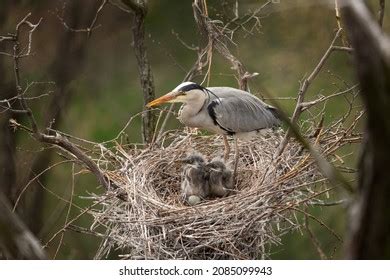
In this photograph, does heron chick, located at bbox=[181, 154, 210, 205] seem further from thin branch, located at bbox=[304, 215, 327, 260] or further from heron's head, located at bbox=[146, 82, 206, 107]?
thin branch, located at bbox=[304, 215, 327, 260]

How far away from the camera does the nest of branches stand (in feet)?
8.23

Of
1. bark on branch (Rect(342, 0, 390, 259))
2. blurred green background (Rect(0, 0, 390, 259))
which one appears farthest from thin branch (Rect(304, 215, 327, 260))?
bark on branch (Rect(342, 0, 390, 259))

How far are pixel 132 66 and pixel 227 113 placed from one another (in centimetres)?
185

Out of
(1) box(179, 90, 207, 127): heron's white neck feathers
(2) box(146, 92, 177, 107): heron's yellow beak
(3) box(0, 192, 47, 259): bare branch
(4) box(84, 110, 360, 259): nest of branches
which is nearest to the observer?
(3) box(0, 192, 47, 259): bare branch

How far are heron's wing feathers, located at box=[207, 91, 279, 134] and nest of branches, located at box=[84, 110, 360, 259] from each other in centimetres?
13

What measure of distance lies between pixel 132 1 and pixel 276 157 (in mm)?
861

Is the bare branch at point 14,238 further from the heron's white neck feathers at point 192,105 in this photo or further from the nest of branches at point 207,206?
the heron's white neck feathers at point 192,105

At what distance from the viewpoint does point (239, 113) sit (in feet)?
9.46

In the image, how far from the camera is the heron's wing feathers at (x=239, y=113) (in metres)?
2.87

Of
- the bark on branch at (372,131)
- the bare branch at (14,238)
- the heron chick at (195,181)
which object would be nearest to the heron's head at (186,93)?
the heron chick at (195,181)

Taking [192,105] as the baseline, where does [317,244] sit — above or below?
below

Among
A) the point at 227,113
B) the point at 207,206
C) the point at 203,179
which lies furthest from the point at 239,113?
the point at 207,206

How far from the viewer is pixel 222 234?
2.51m

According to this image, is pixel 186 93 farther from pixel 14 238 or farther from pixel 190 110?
pixel 14 238
